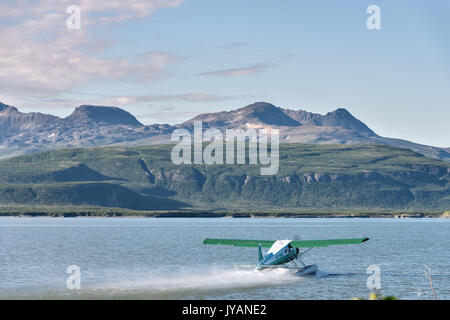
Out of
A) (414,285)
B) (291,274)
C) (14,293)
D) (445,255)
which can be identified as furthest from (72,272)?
(445,255)

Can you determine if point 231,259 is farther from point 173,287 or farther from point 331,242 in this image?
point 173,287

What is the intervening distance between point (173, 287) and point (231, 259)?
32.9 m

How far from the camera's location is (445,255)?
297 feet

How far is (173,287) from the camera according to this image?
50.0 metres

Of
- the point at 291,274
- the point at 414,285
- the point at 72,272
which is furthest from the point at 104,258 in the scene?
the point at 414,285
